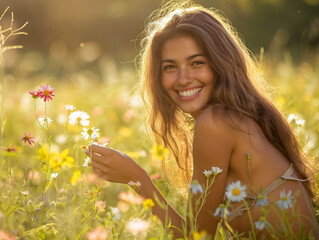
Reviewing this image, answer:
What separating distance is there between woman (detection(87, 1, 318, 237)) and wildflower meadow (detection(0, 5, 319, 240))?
0.07 metres

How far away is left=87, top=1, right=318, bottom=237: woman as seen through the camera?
2.05 m

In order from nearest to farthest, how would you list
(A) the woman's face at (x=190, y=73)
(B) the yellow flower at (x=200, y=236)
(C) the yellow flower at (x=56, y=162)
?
(B) the yellow flower at (x=200, y=236) < (C) the yellow flower at (x=56, y=162) < (A) the woman's face at (x=190, y=73)

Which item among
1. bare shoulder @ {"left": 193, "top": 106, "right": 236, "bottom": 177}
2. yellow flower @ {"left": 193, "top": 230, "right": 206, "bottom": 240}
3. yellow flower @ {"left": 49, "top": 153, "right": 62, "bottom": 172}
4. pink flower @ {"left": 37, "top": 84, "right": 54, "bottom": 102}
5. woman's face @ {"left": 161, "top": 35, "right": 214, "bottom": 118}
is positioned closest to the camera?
yellow flower @ {"left": 193, "top": 230, "right": 206, "bottom": 240}

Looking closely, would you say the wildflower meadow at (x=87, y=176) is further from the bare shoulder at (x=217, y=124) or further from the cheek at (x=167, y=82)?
the cheek at (x=167, y=82)

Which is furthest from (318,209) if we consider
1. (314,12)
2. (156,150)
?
(314,12)

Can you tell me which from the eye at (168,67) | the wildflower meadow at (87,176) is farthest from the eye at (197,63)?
the wildflower meadow at (87,176)

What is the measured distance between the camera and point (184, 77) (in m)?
2.32

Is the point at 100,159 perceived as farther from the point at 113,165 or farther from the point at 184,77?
the point at 184,77

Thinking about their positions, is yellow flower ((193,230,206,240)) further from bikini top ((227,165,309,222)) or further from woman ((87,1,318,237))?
bikini top ((227,165,309,222))

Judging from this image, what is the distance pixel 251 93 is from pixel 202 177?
526 millimetres

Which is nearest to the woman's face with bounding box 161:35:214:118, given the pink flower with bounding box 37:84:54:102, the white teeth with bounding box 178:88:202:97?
the white teeth with bounding box 178:88:202:97

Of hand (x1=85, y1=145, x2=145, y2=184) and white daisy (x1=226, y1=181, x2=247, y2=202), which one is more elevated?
hand (x1=85, y1=145, x2=145, y2=184)

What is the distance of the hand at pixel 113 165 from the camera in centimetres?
210

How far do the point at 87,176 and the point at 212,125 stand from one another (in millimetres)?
673
